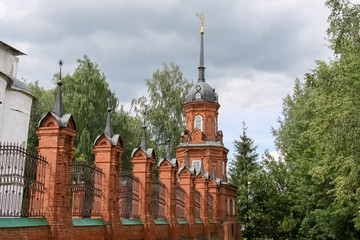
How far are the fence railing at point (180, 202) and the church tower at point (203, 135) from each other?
1530cm

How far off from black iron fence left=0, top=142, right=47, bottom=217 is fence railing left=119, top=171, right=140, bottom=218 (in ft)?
14.0

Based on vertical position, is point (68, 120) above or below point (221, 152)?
below

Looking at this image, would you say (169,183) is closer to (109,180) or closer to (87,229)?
(109,180)

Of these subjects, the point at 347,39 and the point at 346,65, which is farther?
the point at 346,65

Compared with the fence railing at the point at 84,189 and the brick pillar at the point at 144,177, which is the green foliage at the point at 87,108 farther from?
the fence railing at the point at 84,189

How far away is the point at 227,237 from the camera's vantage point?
2862cm

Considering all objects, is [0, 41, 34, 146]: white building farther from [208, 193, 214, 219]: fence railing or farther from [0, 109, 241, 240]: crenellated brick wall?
[208, 193, 214, 219]: fence railing

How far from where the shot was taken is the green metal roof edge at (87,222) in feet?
32.1

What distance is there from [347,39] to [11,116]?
14114mm

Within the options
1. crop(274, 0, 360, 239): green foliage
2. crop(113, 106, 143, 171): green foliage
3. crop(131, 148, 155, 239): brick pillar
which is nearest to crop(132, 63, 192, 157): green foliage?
crop(113, 106, 143, 171): green foliage

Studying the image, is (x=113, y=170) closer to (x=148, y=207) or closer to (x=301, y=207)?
(x=148, y=207)

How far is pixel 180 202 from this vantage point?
19344 mm

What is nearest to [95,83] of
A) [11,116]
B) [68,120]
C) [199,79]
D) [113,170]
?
[199,79]

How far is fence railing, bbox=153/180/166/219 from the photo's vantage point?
15.7 metres
